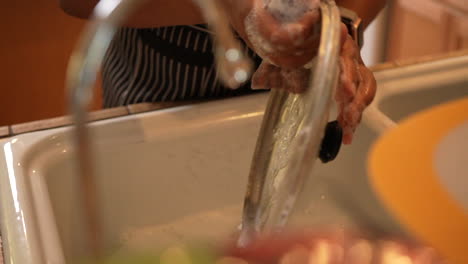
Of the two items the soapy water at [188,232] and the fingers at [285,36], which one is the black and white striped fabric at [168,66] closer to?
the soapy water at [188,232]

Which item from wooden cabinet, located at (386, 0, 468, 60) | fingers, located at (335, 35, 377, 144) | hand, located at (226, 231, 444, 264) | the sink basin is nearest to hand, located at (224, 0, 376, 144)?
fingers, located at (335, 35, 377, 144)

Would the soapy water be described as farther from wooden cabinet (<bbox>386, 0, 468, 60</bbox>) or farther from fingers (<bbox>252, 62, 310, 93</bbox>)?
wooden cabinet (<bbox>386, 0, 468, 60</bbox>)

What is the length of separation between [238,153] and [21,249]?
295mm

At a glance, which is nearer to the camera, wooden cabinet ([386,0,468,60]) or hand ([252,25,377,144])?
hand ([252,25,377,144])

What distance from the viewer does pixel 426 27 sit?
177 cm

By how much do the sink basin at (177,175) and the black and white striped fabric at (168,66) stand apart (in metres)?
0.04

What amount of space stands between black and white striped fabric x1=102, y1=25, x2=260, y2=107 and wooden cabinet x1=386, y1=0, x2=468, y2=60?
1133mm

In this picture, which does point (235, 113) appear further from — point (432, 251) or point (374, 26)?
point (374, 26)

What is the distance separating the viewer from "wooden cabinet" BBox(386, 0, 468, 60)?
1.66m

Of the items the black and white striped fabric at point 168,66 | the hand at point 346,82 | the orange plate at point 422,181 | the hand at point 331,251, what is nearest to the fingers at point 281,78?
the hand at point 346,82

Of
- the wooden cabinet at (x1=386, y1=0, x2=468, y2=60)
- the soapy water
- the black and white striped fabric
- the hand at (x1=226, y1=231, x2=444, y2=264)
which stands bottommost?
the wooden cabinet at (x1=386, y1=0, x2=468, y2=60)

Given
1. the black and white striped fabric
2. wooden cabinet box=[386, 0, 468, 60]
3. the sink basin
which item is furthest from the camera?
wooden cabinet box=[386, 0, 468, 60]

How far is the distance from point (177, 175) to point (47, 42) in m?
1.00

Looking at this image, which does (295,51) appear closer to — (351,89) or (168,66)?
(351,89)
